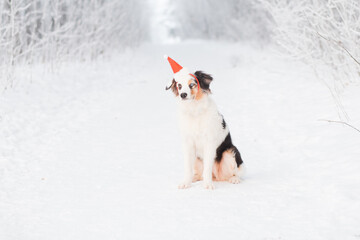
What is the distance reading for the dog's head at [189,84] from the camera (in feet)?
11.3

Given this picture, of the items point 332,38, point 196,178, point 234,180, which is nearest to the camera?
point 234,180

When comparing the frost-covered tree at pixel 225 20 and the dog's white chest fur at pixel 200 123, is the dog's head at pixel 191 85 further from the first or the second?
the frost-covered tree at pixel 225 20

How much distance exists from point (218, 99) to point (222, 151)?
4.65 meters

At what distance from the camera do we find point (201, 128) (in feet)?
11.7

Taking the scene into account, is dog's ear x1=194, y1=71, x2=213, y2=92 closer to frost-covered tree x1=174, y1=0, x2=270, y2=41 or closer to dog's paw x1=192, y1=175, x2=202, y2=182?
dog's paw x1=192, y1=175, x2=202, y2=182

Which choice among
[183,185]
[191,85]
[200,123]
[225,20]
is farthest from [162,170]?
[225,20]

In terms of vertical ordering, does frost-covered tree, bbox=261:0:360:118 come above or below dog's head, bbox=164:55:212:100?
above

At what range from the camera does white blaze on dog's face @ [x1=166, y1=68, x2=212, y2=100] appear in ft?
11.3

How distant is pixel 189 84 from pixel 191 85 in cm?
3

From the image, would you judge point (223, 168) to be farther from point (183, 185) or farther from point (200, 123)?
point (200, 123)

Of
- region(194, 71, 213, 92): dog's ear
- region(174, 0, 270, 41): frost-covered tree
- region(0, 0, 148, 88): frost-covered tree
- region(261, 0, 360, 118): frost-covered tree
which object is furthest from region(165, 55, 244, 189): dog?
region(174, 0, 270, 41): frost-covered tree

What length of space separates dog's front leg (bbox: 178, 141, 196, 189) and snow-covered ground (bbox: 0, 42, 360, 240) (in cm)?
10

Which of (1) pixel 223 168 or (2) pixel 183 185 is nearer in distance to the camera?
(2) pixel 183 185

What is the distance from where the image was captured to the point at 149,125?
6.66 meters
